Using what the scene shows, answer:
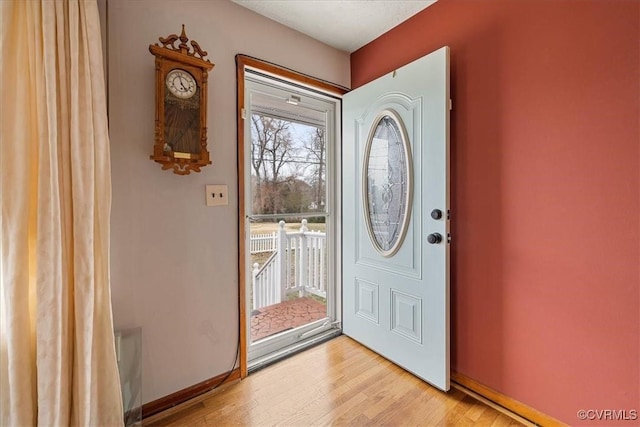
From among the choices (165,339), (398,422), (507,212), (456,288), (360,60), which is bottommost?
→ (398,422)

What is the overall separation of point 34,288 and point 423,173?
6.41 ft

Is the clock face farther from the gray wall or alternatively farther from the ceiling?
the ceiling

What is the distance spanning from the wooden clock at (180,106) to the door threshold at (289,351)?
53.5 inches

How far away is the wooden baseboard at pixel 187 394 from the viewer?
1.52 meters

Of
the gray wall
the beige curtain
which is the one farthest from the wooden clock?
the beige curtain

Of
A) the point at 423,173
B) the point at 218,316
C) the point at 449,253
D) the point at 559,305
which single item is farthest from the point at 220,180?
the point at 559,305

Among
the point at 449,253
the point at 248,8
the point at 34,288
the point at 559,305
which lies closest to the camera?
the point at 34,288

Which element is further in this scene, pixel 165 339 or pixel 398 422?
pixel 165 339

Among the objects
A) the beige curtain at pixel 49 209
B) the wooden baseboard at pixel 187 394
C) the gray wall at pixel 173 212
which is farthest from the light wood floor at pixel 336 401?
the beige curtain at pixel 49 209

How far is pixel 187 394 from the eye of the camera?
1.64 meters

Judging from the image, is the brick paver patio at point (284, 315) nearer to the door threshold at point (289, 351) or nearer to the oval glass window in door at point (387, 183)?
the door threshold at point (289, 351)

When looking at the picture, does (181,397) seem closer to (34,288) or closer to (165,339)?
(165,339)

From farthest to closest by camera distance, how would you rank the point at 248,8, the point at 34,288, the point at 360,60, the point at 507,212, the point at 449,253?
1. the point at 360,60
2. the point at 248,8
3. the point at 449,253
4. the point at 507,212
5. the point at 34,288

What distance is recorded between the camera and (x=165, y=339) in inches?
62.2
